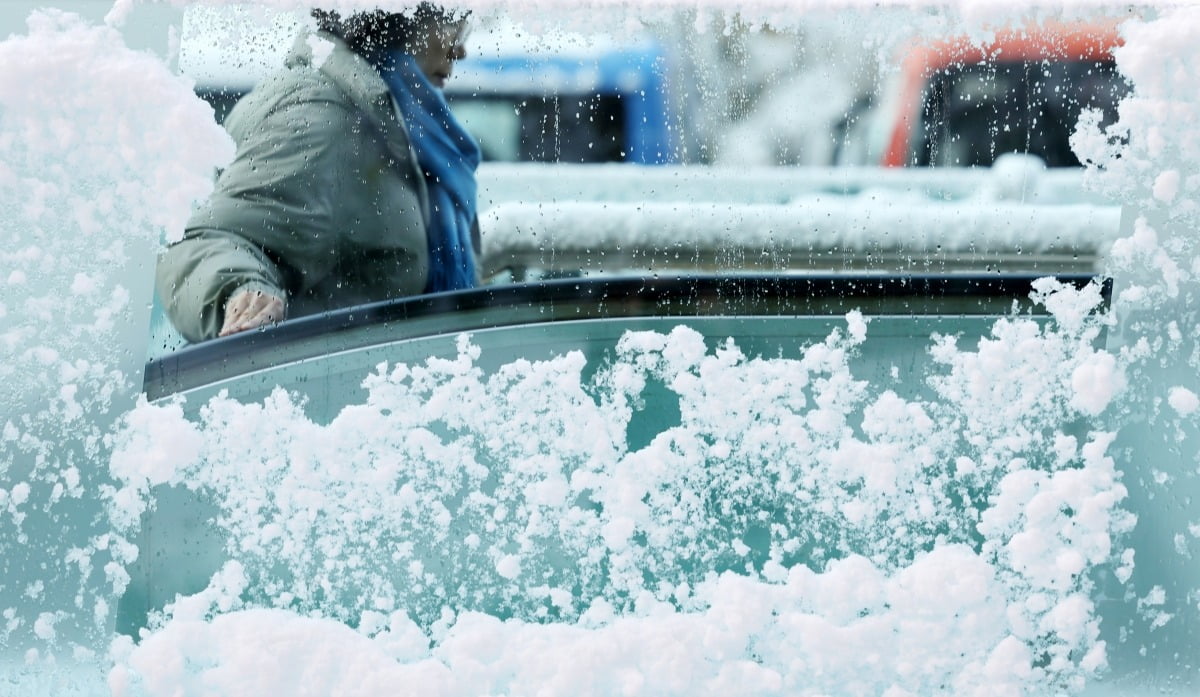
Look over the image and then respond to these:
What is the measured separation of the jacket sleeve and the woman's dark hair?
0.10 metres

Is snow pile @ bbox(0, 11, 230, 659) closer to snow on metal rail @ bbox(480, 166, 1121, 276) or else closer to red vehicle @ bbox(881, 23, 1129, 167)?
snow on metal rail @ bbox(480, 166, 1121, 276)

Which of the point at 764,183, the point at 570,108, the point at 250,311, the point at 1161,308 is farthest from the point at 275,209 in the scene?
the point at 1161,308

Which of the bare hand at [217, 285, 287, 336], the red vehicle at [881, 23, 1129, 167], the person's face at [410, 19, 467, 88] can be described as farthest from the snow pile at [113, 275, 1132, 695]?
the person's face at [410, 19, 467, 88]

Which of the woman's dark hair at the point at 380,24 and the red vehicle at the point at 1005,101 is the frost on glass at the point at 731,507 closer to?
the red vehicle at the point at 1005,101

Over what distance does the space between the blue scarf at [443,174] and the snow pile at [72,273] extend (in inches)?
12.1

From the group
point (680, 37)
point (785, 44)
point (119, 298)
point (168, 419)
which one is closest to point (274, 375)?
point (168, 419)

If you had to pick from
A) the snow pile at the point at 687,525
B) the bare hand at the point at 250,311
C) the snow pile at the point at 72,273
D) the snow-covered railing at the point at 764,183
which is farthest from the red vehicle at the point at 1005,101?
the snow pile at the point at 72,273

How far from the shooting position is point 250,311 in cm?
146

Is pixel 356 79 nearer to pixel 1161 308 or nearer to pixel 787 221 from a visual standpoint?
pixel 787 221

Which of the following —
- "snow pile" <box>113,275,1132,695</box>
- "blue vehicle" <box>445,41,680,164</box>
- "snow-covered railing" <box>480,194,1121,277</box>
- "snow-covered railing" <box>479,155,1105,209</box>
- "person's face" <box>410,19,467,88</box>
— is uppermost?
→ "person's face" <box>410,19,467,88</box>

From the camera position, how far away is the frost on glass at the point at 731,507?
1452mm

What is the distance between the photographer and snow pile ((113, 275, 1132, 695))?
1.45 meters

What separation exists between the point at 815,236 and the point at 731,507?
0.41m

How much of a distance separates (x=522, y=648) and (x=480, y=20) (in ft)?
2.99
